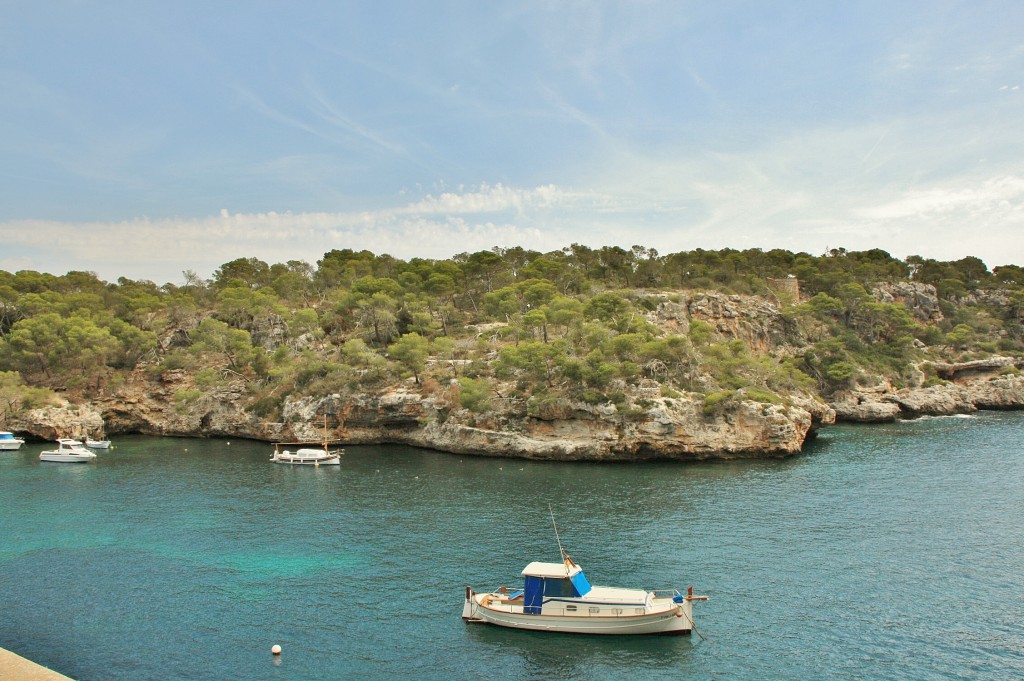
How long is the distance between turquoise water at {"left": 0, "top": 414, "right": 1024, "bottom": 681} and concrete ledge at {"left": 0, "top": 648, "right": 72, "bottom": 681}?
6013 millimetres

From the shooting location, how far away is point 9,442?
258 feet

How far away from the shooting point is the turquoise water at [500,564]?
2789cm

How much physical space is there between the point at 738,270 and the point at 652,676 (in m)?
120

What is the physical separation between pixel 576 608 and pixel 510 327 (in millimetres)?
65758

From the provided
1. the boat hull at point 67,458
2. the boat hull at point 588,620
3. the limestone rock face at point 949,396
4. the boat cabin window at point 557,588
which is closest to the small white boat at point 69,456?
the boat hull at point 67,458

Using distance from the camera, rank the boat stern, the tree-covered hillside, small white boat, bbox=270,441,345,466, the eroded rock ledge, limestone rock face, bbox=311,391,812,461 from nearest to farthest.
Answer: the boat stern < limestone rock face, bbox=311,391,812,461 < the eroded rock ledge < small white boat, bbox=270,441,345,466 < the tree-covered hillside

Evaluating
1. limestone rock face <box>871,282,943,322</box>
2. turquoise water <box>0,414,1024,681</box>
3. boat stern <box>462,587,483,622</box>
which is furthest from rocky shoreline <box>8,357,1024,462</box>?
boat stern <box>462,587,483,622</box>

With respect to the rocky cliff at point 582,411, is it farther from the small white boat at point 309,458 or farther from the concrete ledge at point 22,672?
the concrete ledge at point 22,672

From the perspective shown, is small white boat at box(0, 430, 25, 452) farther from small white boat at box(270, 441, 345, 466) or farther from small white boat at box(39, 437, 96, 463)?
small white boat at box(270, 441, 345, 466)

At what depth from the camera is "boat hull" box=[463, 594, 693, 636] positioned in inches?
1164

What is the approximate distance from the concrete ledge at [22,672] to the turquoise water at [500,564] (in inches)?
237

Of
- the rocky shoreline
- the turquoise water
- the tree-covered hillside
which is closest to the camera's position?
the turquoise water

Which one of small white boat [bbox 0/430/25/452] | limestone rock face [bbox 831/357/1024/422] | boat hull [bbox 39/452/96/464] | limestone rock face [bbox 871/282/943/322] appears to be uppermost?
limestone rock face [bbox 871/282/943/322]

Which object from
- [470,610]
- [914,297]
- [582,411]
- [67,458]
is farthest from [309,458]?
[914,297]
